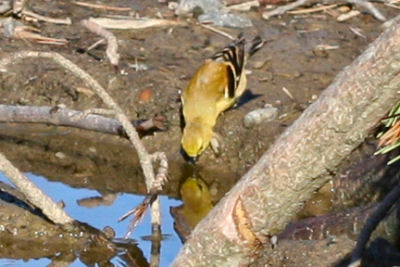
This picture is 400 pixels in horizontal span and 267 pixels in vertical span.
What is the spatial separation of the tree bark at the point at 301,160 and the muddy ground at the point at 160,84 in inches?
208

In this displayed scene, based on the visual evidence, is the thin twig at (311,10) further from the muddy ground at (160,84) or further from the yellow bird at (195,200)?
the yellow bird at (195,200)

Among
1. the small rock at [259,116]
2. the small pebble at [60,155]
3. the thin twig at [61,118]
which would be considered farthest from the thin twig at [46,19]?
the thin twig at [61,118]

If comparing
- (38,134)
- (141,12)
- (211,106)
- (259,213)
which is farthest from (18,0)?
(259,213)

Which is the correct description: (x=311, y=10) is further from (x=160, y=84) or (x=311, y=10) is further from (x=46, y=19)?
(x=46, y=19)

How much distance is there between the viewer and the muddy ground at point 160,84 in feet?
26.9

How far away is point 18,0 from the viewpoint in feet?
32.9

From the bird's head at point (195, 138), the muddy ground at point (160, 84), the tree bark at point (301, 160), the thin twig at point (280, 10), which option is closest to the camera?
the tree bark at point (301, 160)

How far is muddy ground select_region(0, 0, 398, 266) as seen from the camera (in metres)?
8.20

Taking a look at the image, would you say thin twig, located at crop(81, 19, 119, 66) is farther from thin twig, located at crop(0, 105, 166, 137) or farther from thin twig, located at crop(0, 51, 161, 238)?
thin twig, located at crop(0, 51, 161, 238)

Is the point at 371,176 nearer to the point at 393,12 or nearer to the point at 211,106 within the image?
the point at 211,106

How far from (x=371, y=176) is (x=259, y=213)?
4.93m

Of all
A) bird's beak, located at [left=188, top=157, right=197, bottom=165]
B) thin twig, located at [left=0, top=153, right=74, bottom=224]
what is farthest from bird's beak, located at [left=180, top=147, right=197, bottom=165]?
thin twig, located at [left=0, top=153, right=74, bottom=224]

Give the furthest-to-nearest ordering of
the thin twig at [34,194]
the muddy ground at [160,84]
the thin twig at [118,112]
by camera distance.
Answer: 1. the muddy ground at [160,84]
2. the thin twig at [34,194]
3. the thin twig at [118,112]

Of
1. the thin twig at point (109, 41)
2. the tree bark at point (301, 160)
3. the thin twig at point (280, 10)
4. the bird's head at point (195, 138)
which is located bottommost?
the tree bark at point (301, 160)
